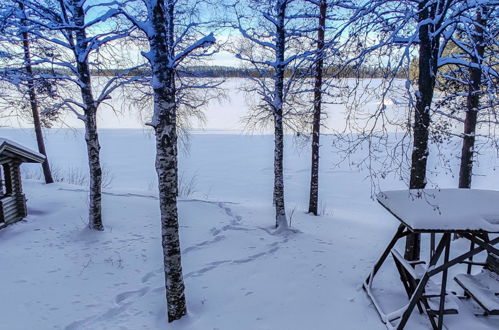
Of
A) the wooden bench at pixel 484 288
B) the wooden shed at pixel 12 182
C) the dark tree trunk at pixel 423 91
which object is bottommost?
the wooden bench at pixel 484 288

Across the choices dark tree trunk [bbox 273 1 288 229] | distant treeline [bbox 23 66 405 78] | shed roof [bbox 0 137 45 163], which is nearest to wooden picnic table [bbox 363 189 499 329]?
distant treeline [bbox 23 66 405 78]

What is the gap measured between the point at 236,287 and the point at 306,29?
746cm

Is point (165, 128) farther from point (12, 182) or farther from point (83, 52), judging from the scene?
point (12, 182)

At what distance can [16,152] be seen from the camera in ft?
35.0

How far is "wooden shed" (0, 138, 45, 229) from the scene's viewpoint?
998 cm

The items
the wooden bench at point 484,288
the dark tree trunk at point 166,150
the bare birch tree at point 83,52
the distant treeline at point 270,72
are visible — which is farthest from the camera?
the bare birch tree at point 83,52

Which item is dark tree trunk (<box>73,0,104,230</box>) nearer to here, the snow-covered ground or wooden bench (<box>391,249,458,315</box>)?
the snow-covered ground

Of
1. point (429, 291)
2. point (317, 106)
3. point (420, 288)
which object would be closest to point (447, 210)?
point (420, 288)

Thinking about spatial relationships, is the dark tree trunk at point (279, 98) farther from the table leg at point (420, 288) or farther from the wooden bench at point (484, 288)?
the table leg at point (420, 288)

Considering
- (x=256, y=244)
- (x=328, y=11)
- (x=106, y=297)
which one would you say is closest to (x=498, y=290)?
(x=256, y=244)

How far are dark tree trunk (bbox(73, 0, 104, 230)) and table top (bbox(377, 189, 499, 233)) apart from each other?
748cm

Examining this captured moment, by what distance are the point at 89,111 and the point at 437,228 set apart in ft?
28.2

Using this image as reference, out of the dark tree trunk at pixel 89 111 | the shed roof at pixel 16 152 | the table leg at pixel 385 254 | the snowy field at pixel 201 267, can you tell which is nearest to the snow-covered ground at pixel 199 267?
the snowy field at pixel 201 267

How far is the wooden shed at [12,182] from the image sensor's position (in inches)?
393
